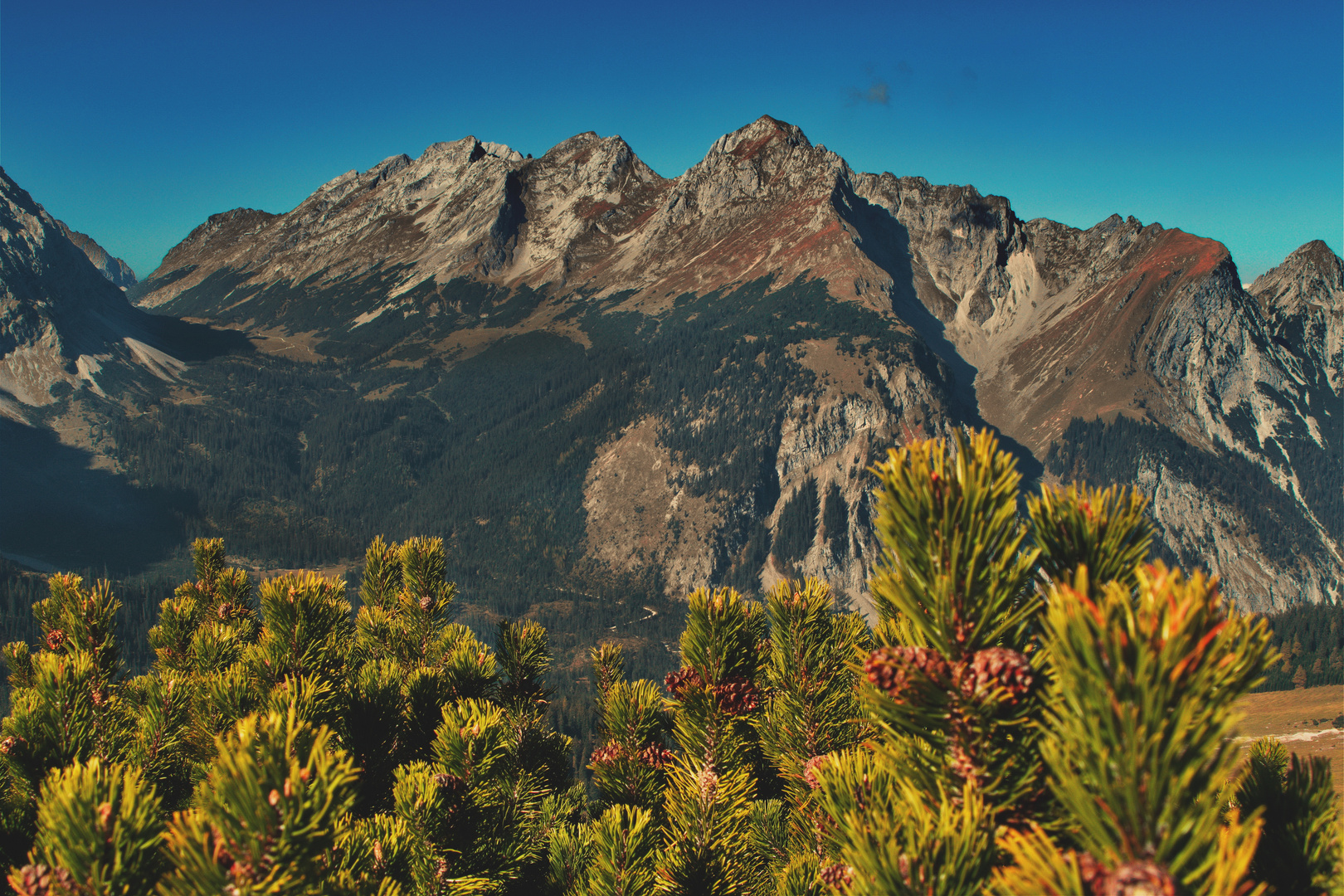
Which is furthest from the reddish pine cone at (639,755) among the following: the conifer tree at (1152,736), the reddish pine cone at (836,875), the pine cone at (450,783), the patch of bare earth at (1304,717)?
the patch of bare earth at (1304,717)

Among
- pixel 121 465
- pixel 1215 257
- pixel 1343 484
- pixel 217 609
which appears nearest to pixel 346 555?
pixel 121 465

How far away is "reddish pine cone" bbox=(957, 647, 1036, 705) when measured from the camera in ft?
6.15

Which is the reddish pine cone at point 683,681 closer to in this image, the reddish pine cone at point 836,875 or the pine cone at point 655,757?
the pine cone at point 655,757

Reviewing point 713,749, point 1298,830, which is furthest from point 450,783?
point 1298,830

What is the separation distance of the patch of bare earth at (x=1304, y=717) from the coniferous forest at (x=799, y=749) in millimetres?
108368

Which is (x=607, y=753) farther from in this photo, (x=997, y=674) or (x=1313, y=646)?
(x=1313, y=646)

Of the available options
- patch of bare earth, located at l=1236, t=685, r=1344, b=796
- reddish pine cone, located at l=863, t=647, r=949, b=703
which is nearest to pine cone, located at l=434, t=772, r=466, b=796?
reddish pine cone, located at l=863, t=647, r=949, b=703

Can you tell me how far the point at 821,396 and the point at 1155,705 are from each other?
172460mm

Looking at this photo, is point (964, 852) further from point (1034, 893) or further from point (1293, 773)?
point (1293, 773)

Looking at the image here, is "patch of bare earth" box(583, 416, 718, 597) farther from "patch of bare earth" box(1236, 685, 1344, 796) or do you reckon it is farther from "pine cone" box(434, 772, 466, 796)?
"pine cone" box(434, 772, 466, 796)

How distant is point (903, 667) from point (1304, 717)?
14674 cm

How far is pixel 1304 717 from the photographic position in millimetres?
104562

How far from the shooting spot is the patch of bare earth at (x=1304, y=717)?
89.1m

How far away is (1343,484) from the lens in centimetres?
18425
